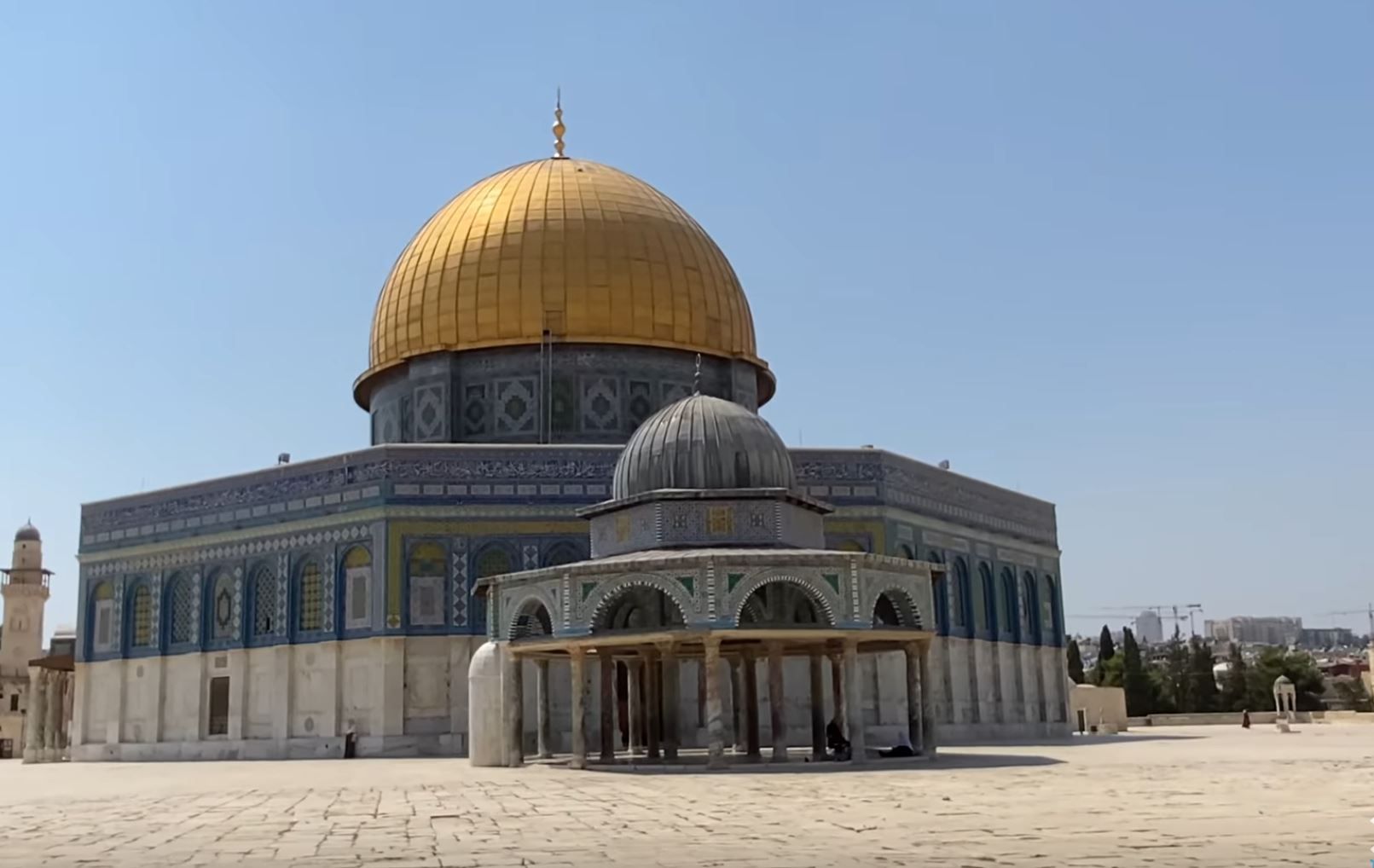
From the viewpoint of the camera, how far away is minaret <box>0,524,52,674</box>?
187 ft

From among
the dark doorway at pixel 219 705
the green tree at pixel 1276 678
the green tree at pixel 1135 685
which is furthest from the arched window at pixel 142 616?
the green tree at pixel 1276 678

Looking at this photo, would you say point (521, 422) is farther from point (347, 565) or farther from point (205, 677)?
point (205, 677)

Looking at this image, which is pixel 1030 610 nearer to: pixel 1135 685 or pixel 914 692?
pixel 914 692

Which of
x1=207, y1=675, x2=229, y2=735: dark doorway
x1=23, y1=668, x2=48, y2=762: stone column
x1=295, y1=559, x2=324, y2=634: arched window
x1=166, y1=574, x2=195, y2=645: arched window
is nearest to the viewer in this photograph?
x1=295, y1=559, x2=324, y2=634: arched window

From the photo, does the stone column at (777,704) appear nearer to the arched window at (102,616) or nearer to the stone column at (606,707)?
the stone column at (606,707)

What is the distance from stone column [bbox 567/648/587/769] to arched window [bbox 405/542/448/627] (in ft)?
25.6

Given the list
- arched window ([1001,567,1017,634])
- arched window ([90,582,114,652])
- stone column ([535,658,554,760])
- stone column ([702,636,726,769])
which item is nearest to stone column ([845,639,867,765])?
stone column ([702,636,726,769])

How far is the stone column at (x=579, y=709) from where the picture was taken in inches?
765

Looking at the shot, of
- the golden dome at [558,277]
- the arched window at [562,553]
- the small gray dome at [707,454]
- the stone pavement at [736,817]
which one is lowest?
the stone pavement at [736,817]

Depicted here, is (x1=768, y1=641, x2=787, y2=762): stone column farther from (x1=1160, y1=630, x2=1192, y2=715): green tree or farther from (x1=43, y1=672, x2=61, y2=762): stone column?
(x1=1160, y1=630, x2=1192, y2=715): green tree

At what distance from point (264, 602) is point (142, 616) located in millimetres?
3623

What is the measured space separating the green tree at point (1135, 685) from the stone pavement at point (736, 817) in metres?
39.8

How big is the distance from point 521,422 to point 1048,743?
12.3 meters

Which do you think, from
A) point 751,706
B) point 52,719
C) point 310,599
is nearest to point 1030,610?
point 751,706
